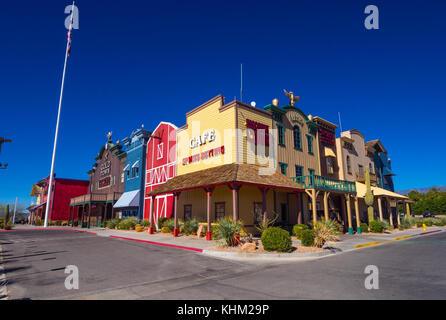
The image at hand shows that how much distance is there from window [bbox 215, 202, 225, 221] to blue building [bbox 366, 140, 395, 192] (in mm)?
24595

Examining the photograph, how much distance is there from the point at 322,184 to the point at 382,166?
72.8ft

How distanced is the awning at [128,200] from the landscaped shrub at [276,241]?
69.3 ft

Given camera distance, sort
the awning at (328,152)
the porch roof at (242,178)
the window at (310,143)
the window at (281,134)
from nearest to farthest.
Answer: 1. the porch roof at (242,178)
2. the window at (281,134)
3. the window at (310,143)
4. the awning at (328,152)

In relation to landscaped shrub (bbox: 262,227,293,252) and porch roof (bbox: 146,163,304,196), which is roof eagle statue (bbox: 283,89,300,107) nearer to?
porch roof (bbox: 146,163,304,196)

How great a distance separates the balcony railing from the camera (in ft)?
62.3

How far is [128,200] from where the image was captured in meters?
30.1

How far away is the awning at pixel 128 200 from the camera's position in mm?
29112

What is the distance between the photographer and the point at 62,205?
4619cm

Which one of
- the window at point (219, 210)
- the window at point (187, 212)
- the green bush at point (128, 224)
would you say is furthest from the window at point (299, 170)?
the green bush at point (128, 224)

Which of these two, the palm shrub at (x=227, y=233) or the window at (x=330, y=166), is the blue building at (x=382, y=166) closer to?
the window at (x=330, y=166)

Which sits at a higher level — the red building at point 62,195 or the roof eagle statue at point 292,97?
the roof eagle statue at point 292,97

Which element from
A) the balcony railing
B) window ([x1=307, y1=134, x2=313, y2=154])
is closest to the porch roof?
the balcony railing
